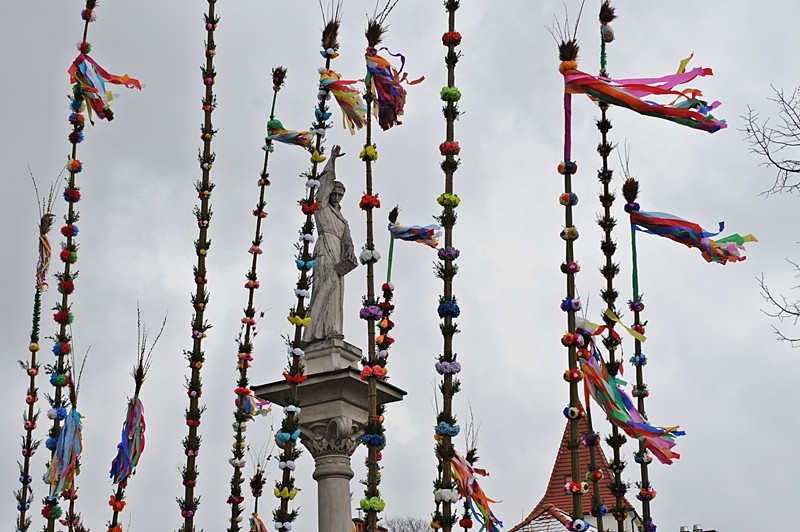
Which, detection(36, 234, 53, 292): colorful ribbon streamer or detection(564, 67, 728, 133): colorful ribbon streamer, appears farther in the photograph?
detection(36, 234, 53, 292): colorful ribbon streamer

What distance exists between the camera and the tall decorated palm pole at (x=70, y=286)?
1488 cm

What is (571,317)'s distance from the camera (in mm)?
14461

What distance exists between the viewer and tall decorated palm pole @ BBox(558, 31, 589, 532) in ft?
45.4

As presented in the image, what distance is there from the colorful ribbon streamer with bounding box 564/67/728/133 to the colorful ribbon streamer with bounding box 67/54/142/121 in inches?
269

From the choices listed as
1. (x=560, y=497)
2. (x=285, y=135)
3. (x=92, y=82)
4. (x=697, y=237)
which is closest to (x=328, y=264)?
(x=285, y=135)

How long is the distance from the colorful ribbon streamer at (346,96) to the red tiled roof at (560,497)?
17259 millimetres

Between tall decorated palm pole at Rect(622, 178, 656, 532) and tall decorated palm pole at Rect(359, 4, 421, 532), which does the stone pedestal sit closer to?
tall decorated palm pole at Rect(359, 4, 421, 532)

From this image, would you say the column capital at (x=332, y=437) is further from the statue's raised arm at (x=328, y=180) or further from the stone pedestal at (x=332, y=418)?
the statue's raised arm at (x=328, y=180)

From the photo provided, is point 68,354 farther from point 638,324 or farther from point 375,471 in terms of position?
point 638,324

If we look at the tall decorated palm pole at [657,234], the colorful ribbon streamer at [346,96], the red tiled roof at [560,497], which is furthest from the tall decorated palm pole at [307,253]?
the red tiled roof at [560,497]

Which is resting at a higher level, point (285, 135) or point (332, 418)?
point (285, 135)

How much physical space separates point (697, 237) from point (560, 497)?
2286 centimetres

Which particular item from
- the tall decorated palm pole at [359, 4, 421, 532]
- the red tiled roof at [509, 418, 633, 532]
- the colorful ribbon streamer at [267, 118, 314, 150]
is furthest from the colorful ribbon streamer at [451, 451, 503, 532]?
the red tiled roof at [509, 418, 633, 532]

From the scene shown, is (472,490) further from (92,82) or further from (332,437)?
(92,82)
